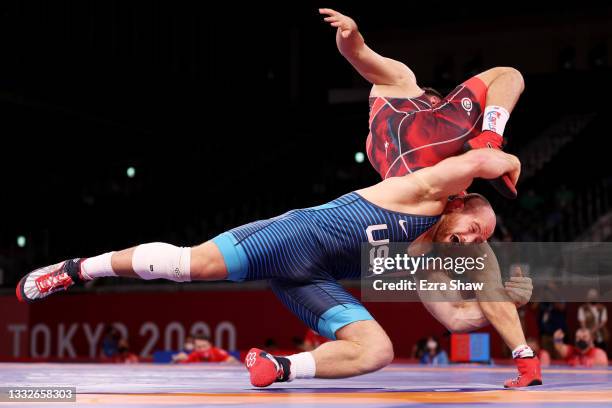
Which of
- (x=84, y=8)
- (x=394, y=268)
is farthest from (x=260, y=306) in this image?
(x=394, y=268)

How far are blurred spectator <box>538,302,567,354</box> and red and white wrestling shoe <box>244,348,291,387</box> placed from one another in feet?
22.7

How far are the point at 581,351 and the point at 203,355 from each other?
392 centimetres

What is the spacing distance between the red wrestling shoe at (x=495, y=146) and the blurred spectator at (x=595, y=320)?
6127 millimetres

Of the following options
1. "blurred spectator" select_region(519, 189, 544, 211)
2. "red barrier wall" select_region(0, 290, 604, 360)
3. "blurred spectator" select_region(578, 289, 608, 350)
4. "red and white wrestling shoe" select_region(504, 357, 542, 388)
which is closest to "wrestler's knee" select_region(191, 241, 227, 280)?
"red and white wrestling shoe" select_region(504, 357, 542, 388)

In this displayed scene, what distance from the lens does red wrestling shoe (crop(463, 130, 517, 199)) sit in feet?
12.0

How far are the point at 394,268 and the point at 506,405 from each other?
1092 mm

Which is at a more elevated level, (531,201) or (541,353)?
(531,201)

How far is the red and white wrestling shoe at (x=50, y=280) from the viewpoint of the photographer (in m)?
3.71

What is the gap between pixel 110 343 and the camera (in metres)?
12.0

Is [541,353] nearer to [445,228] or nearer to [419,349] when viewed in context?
[419,349]

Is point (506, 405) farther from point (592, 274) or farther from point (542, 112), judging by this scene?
point (542, 112)

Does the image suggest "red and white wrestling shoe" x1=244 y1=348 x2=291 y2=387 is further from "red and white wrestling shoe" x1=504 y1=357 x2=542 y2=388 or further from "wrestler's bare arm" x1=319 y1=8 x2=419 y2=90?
"wrestler's bare arm" x1=319 y1=8 x2=419 y2=90

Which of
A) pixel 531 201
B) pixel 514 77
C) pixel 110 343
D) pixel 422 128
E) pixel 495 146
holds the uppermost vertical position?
pixel 531 201

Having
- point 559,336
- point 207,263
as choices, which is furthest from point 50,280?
point 559,336
